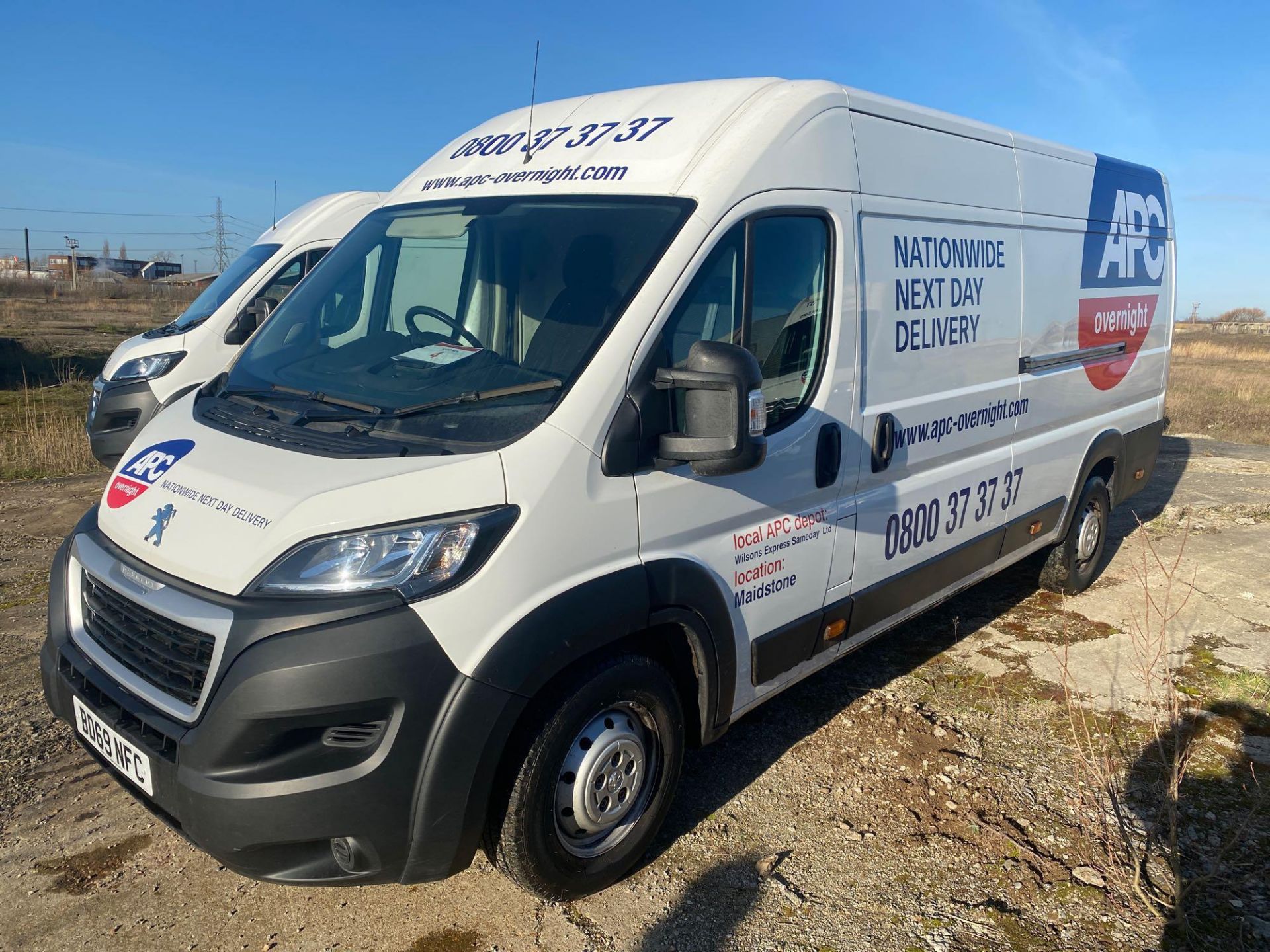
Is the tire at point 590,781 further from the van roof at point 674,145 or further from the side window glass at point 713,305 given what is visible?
the van roof at point 674,145

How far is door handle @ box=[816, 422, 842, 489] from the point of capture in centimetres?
337

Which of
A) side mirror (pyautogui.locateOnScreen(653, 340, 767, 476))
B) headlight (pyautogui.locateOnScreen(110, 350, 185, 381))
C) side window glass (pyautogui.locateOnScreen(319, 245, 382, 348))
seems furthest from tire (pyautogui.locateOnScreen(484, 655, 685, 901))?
headlight (pyautogui.locateOnScreen(110, 350, 185, 381))

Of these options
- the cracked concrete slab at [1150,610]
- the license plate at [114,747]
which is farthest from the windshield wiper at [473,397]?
the cracked concrete slab at [1150,610]

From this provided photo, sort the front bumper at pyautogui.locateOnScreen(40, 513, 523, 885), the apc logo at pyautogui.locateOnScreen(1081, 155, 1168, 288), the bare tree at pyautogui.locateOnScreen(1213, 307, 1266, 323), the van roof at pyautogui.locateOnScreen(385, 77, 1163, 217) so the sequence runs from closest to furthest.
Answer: the front bumper at pyautogui.locateOnScreen(40, 513, 523, 885), the van roof at pyautogui.locateOnScreen(385, 77, 1163, 217), the apc logo at pyautogui.locateOnScreen(1081, 155, 1168, 288), the bare tree at pyautogui.locateOnScreen(1213, 307, 1266, 323)

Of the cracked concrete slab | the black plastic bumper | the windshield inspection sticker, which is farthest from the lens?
the black plastic bumper

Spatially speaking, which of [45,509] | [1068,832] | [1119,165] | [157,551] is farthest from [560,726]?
[45,509]

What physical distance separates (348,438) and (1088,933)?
2702mm

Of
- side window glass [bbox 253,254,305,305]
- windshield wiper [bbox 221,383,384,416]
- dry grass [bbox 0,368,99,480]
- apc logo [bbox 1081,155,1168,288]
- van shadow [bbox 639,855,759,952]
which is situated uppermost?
apc logo [bbox 1081,155,1168,288]

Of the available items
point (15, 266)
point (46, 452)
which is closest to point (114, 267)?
point (15, 266)

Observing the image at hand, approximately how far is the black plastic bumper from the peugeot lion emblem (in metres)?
5.16

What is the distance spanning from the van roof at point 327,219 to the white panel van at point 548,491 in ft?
15.6

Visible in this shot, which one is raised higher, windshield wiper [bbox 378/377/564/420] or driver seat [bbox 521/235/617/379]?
driver seat [bbox 521/235/617/379]

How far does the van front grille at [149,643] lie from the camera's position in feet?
7.91

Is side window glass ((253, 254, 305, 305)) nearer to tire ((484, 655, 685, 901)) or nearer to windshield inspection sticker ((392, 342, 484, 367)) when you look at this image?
windshield inspection sticker ((392, 342, 484, 367))
